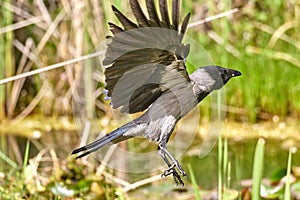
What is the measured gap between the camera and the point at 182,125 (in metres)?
3.86

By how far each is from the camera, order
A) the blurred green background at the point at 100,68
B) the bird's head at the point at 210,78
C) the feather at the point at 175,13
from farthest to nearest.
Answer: the blurred green background at the point at 100,68 < the bird's head at the point at 210,78 < the feather at the point at 175,13

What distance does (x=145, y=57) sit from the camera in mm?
1457

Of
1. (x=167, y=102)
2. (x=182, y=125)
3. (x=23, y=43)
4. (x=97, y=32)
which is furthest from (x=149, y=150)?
(x=167, y=102)

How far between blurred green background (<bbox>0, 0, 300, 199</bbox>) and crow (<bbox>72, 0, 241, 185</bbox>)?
7.60 feet

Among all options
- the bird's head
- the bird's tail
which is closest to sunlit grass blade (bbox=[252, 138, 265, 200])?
the bird's head

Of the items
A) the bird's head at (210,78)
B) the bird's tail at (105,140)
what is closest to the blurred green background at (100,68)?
the bird's tail at (105,140)

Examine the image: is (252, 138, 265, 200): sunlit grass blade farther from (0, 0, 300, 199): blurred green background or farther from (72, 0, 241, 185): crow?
(0, 0, 300, 199): blurred green background

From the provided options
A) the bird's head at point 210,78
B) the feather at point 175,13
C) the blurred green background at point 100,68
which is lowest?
the blurred green background at point 100,68

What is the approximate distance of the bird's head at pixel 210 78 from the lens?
147 centimetres

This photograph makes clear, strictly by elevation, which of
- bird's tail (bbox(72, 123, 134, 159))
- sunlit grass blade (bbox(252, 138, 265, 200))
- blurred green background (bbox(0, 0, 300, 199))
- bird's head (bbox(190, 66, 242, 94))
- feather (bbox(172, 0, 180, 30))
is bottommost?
blurred green background (bbox(0, 0, 300, 199))

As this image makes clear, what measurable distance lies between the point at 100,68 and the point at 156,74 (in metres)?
2.63

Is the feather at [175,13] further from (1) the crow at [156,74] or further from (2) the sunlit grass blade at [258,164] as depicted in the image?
(2) the sunlit grass blade at [258,164]

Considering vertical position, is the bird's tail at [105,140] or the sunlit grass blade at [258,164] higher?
the bird's tail at [105,140]

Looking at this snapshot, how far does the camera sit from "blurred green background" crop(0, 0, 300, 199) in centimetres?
416
